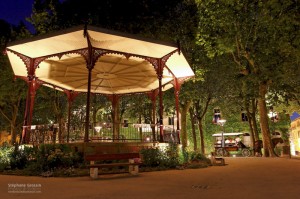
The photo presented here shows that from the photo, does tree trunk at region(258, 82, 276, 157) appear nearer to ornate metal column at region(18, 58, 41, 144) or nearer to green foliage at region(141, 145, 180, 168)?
green foliage at region(141, 145, 180, 168)

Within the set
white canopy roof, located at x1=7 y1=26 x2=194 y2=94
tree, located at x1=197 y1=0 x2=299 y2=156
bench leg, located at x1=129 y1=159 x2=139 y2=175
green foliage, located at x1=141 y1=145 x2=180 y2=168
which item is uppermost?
tree, located at x1=197 y1=0 x2=299 y2=156

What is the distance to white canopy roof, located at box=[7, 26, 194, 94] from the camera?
12.6 metres

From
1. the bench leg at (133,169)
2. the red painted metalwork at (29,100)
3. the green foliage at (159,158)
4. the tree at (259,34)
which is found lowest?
the bench leg at (133,169)

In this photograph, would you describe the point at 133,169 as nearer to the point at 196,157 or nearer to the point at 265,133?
the point at 196,157

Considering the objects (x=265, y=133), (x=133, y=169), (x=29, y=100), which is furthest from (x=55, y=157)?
(x=265, y=133)

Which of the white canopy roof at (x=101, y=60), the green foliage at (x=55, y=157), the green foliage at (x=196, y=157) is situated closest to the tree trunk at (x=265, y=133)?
the white canopy roof at (x=101, y=60)

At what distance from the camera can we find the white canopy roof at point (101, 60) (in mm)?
12648

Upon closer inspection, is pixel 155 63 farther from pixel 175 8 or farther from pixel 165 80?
pixel 175 8

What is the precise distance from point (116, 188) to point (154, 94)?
49.4ft

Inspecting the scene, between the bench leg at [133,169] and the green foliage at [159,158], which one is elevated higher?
the green foliage at [159,158]

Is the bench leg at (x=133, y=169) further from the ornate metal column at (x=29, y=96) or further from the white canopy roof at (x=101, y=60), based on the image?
the ornate metal column at (x=29, y=96)

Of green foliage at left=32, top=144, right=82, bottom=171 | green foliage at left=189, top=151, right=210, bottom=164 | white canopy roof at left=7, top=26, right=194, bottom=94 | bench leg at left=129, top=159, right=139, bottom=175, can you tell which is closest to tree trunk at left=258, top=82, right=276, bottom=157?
white canopy roof at left=7, top=26, right=194, bottom=94

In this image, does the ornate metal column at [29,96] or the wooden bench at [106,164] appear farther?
the ornate metal column at [29,96]

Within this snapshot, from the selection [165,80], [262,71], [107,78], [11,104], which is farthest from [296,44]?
[11,104]
